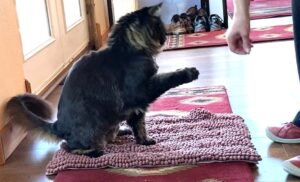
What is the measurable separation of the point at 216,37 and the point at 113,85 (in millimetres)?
2454

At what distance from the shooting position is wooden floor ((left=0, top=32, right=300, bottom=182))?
1.77 metres

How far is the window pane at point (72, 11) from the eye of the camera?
137 inches

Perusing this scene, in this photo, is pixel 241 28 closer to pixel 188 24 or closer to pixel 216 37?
pixel 216 37

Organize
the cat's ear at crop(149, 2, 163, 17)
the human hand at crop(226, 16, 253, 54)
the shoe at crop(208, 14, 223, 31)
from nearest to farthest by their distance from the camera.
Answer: the human hand at crop(226, 16, 253, 54) < the cat's ear at crop(149, 2, 163, 17) < the shoe at crop(208, 14, 223, 31)

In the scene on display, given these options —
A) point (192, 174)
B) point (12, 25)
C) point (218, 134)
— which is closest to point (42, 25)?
point (12, 25)

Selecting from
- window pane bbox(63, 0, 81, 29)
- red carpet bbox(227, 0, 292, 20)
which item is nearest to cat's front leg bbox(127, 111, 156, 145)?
window pane bbox(63, 0, 81, 29)

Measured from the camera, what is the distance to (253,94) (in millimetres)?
2443

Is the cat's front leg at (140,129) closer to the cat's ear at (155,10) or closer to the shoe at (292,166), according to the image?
the cat's ear at (155,10)

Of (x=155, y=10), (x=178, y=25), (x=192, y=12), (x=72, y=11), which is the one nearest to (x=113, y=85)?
(x=155, y=10)

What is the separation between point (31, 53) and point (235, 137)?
4.36ft

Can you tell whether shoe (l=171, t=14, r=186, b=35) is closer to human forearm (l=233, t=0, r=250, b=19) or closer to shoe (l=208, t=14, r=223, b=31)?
shoe (l=208, t=14, r=223, b=31)

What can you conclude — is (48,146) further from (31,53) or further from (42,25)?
(42,25)

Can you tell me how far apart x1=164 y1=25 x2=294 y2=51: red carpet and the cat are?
72.1 inches

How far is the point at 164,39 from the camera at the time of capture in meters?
1.87
